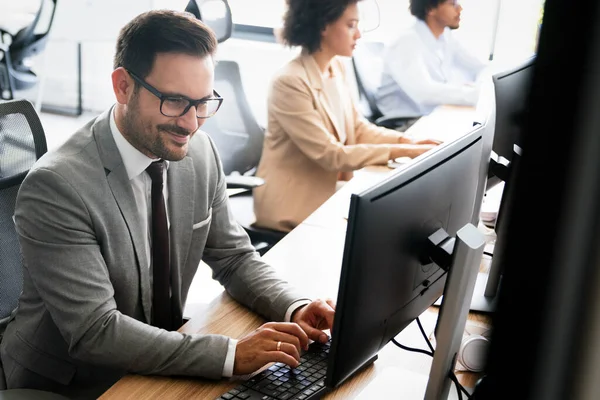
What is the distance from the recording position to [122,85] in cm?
134

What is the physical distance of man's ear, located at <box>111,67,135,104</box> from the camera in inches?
52.4

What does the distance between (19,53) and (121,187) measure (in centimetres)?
319

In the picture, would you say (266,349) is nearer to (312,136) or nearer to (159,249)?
(159,249)

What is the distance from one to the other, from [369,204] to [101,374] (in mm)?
764

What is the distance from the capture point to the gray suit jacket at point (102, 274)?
3.80 feet

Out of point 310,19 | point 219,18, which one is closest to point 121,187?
point 310,19

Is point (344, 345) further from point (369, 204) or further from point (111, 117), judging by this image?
point (111, 117)

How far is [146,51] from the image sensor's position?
4.33 feet

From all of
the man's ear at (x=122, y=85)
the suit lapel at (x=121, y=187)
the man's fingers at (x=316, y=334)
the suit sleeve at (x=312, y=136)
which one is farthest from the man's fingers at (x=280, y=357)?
the suit sleeve at (x=312, y=136)

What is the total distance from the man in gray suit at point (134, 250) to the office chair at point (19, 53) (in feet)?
9.73

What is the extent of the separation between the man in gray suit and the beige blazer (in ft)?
2.91

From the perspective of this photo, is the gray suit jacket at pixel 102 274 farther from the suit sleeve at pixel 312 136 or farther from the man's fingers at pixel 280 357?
the suit sleeve at pixel 312 136

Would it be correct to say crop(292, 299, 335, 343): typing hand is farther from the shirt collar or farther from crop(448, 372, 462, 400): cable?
the shirt collar

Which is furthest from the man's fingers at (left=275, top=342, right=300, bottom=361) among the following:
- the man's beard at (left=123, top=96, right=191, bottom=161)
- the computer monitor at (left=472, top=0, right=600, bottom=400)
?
the computer monitor at (left=472, top=0, right=600, bottom=400)
